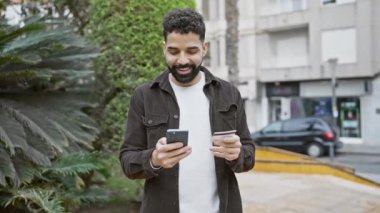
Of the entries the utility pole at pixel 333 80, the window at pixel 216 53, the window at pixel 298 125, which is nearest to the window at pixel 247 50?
the window at pixel 216 53

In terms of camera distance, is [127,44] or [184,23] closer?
[184,23]

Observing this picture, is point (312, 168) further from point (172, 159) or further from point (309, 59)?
point (309, 59)

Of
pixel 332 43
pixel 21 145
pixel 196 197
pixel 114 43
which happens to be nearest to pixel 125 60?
pixel 114 43

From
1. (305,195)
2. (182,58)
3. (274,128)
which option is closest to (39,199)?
(182,58)

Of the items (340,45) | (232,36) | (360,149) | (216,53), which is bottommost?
(360,149)

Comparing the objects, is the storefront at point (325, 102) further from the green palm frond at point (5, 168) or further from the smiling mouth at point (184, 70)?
the smiling mouth at point (184, 70)

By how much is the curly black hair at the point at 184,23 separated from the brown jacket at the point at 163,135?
8.9 inches

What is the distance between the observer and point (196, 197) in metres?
1.90

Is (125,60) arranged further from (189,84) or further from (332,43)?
(332,43)

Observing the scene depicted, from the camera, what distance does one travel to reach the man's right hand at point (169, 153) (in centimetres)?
165

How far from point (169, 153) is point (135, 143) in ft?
0.98

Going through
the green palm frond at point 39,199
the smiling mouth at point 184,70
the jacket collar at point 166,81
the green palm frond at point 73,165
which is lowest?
the green palm frond at point 39,199

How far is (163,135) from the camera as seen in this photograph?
1.90 meters

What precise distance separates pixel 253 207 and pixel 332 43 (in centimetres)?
1695
